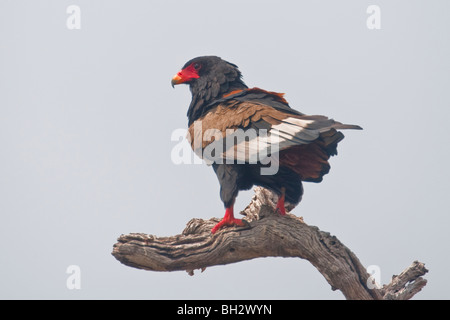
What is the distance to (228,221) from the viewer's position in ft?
26.4

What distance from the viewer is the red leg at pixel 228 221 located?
26.2 feet

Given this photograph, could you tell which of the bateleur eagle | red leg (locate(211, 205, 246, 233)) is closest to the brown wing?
the bateleur eagle

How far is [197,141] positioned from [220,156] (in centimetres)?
48

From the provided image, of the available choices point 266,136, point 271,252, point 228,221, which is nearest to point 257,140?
point 266,136

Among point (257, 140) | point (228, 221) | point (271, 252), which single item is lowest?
point (271, 252)

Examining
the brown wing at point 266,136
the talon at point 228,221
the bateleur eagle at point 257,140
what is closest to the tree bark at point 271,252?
the talon at point 228,221

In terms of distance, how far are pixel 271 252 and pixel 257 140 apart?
1496mm

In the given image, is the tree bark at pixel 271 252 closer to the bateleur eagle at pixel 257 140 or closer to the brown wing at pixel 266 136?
the bateleur eagle at pixel 257 140

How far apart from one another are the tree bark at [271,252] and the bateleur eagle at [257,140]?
0.85ft

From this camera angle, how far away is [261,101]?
795 centimetres

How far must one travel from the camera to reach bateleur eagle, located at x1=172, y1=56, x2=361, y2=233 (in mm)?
7184

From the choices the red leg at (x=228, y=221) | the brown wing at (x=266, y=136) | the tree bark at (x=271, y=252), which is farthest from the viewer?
the red leg at (x=228, y=221)

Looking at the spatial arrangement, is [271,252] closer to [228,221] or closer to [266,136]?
[228,221]

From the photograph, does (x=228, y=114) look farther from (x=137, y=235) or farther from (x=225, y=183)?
(x=137, y=235)
